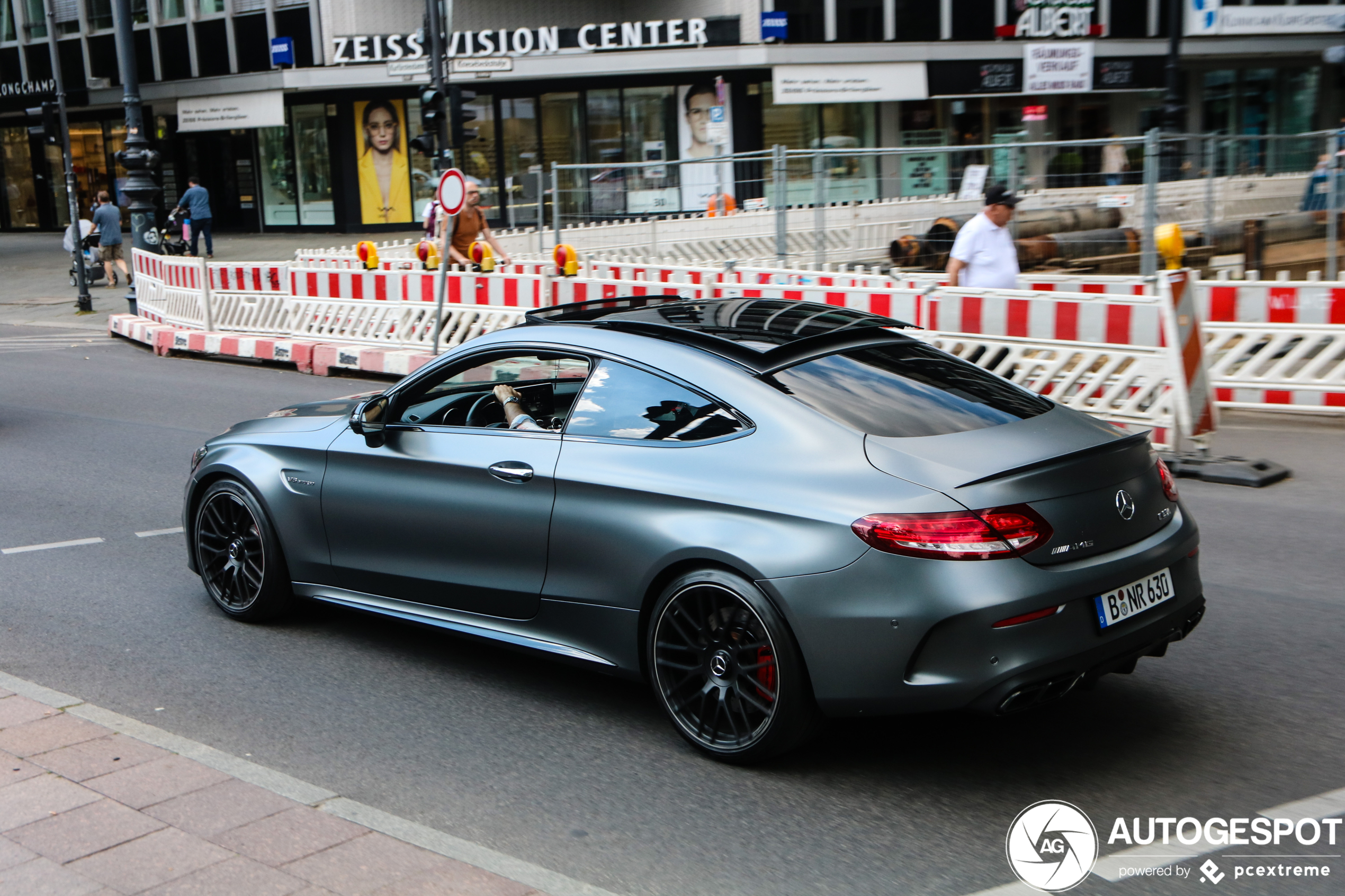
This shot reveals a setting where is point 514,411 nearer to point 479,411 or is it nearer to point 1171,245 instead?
point 479,411

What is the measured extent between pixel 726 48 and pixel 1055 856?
1191 inches

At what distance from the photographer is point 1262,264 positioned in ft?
54.6

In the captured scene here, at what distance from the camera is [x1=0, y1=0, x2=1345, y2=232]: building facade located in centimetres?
3216

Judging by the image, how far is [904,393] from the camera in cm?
445

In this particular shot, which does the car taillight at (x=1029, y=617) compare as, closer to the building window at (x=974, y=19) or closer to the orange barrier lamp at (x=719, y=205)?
the orange barrier lamp at (x=719, y=205)

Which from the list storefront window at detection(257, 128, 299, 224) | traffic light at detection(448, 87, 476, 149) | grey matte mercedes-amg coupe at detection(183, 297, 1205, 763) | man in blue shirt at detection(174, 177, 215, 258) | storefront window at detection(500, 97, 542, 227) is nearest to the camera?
grey matte mercedes-amg coupe at detection(183, 297, 1205, 763)

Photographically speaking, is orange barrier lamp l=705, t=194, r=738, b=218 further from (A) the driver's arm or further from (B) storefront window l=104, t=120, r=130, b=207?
(B) storefront window l=104, t=120, r=130, b=207

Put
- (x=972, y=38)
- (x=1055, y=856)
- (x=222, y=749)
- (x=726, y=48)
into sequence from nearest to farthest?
(x=1055, y=856) < (x=222, y=749) < (x=726, y=48) < (x=972, y=38)

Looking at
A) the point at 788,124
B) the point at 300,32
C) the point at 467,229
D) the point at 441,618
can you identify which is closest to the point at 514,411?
the point at 441,618

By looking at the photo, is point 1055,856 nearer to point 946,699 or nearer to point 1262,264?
point 946,699

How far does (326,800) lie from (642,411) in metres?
1.65

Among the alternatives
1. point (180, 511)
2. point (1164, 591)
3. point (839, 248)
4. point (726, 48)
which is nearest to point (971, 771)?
point (1164, 591)

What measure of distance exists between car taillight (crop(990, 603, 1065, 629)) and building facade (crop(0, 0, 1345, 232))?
28436mm

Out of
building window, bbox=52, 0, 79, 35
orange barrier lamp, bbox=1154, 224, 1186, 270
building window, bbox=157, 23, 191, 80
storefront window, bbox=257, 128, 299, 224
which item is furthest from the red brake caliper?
building window, bbox=52, 0, 79, 35
